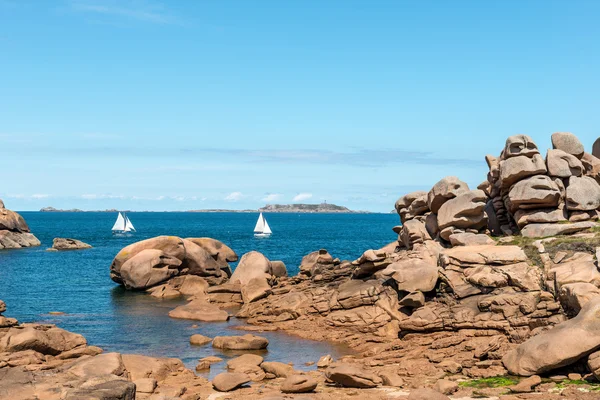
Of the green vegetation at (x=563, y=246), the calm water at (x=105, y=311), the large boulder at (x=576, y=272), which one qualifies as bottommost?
the calm water at (x=105, y=311)

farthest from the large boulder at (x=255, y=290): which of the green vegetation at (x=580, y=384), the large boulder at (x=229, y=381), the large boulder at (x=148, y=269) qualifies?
the green vegetation at (x=580, y=384)

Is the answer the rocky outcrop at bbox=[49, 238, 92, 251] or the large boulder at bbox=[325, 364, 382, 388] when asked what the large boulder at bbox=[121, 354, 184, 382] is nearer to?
the large boulder at bbox=[325, 364, 382, 388]

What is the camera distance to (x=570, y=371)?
22375 millimetres

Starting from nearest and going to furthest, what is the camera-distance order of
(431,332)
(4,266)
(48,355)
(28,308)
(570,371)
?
1. (570,371)
2. (48,355)
3. (431,332)
4. (28,308)
5. (4,266)

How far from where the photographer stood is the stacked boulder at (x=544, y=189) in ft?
127

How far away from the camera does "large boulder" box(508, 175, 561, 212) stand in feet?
128

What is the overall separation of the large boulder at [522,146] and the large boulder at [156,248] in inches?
1071

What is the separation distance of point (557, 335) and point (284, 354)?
12.5 meters

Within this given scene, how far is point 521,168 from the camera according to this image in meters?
39.9

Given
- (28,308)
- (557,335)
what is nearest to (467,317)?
(557,335)

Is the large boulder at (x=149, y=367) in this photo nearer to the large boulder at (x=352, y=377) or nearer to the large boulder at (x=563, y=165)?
the large boulder at (x=352, y=377)

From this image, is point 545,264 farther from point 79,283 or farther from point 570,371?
point 79,283

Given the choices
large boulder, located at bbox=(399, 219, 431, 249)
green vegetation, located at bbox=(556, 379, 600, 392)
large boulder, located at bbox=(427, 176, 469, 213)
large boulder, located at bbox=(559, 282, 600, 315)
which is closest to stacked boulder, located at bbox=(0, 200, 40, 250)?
large boulder, located at bbox=(399, 219, 431, 249)

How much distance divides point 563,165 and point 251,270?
2354 cm
